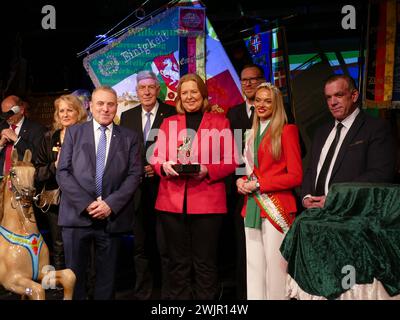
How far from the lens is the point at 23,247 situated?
376 cm

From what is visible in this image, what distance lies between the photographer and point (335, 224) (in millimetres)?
3531

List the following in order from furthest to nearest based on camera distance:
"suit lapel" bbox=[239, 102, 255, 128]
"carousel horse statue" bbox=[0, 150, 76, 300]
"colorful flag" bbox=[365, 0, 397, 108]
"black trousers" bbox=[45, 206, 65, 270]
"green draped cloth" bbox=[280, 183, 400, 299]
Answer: "black trousers" bbox=[45, 206, 65, 270] < "colorful flag" bbox=[365, 0, 397, 108] < "suit lapel" bbox=[239, 102, 255, 128] < "carousel horse statue" bbox=[0, 150, 76, 300] < "green draped cloth" bbox=[280, 183, 400, 299]

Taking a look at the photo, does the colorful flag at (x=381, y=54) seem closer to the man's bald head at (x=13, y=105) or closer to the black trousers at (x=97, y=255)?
the black trousers at (x=97, y=255)

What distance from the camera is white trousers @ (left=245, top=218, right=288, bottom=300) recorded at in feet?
12.9

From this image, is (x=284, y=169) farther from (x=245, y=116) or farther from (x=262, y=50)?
(x=262, y=50)

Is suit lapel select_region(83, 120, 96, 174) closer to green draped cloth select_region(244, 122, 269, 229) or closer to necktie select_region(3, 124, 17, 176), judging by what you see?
green draped cloth select_region(244, 122, 269, 229)

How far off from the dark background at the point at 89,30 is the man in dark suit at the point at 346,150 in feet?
5.03

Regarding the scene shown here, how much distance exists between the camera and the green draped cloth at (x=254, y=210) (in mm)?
3973

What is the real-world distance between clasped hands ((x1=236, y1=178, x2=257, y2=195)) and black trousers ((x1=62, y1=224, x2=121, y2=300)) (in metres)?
0.90

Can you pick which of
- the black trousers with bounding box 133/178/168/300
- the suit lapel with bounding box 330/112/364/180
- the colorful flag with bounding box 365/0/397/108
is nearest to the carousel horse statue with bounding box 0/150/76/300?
the black trousers with bounding box 133/178/168/300

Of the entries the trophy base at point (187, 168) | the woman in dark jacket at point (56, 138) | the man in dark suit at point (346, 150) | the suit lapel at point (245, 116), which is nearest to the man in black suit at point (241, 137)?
the suit lapel at point (245, 116)

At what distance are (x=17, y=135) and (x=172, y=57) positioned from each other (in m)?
1.59

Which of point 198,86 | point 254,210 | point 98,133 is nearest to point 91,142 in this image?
point 98,133
